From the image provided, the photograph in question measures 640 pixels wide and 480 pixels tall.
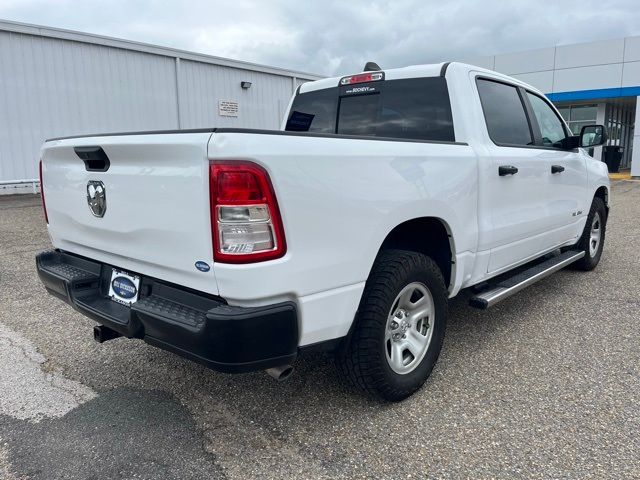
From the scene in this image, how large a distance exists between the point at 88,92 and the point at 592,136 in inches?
468

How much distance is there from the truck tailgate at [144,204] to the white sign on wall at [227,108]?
510 inches

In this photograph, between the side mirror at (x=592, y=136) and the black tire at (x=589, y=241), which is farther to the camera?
the black tire at (x=589, y=241)

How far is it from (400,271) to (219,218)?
1.05 m

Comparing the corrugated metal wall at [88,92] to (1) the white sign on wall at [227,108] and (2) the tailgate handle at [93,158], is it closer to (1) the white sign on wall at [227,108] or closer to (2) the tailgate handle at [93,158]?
(1) the white sign on wall at [227,108]

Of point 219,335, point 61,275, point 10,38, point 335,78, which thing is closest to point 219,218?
point 219,335

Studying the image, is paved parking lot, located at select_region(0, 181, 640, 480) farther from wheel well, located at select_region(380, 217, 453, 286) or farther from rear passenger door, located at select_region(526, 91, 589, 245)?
rear passenger door, located at select_region(526, 91, 589, 245)

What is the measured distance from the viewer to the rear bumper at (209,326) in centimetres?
201

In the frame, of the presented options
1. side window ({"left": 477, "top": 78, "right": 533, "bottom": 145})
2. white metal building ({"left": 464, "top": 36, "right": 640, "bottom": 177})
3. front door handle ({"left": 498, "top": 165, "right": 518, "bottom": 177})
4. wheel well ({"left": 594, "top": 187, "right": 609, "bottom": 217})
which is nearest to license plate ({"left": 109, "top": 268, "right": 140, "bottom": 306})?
front door handle ({"left": 498, "top": 165, "right": 518, "bottom": 177})

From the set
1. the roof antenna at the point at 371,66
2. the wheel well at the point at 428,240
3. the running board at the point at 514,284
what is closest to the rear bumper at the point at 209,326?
the wheel well at the point at 428,240

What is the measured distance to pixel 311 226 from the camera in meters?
2.14

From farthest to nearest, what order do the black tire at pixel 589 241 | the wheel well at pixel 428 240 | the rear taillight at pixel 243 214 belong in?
the black tire at pixel 589 241 < the wheel well at pixel 428 240 < the rear taillight at pixel 243 214

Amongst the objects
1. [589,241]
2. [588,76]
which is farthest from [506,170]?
[588,76]

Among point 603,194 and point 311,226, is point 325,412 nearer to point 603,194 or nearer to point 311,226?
point 311,226

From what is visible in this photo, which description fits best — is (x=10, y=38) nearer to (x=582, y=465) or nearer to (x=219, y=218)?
(x=219, y=218)
